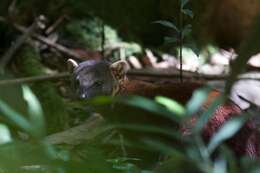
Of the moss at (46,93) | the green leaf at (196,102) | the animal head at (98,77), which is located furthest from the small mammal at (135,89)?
the green leaf at (196,102)

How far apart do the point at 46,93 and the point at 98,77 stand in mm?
793

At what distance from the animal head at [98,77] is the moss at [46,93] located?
28 centimetres

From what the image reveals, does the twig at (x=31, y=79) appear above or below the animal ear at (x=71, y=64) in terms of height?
below

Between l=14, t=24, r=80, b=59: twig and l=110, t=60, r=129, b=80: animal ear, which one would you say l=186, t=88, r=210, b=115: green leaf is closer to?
l=110, t=60, r=129, b=80: animal ear

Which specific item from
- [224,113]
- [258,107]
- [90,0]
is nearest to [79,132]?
[224,113]

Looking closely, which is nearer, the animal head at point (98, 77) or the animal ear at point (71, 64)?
the animal head at point (98, 77)

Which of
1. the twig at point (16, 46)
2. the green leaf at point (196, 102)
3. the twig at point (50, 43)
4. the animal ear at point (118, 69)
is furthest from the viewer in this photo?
the twig at point (50, 43)

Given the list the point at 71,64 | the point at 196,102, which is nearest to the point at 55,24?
the point at 71,64

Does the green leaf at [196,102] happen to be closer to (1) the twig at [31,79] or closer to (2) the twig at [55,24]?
(1) the twig at [31,79]

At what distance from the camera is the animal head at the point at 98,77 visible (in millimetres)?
5648

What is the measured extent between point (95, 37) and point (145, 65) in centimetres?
74

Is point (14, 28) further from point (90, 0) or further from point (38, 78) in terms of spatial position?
point (38, 78)

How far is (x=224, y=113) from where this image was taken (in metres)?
4.34

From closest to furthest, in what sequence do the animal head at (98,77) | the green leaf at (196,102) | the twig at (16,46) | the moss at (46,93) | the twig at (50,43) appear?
the green leaf at (196,102), the moss at (46,93), the animal head at (98,77), the twig at (16,46), the twig at (50,43)
